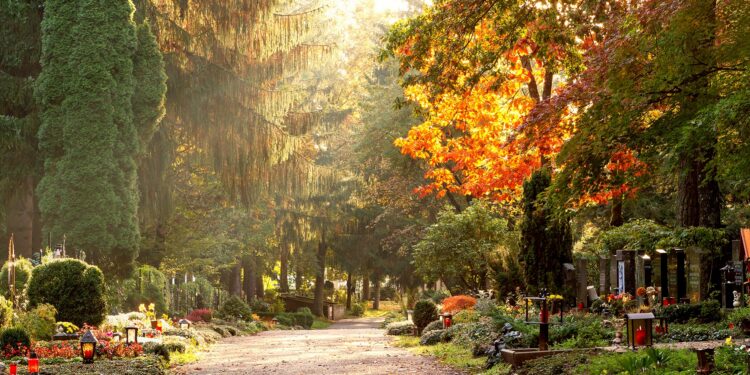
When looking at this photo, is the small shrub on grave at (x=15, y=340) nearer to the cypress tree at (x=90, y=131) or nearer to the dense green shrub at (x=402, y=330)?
the cypress tree at (x=90, y=131)

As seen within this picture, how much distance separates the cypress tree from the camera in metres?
24.7

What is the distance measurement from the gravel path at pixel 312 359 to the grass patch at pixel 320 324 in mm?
18900

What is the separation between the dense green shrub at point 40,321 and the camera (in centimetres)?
1706

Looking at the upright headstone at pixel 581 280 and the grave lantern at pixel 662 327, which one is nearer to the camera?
the grave lantern at pixel 662 327

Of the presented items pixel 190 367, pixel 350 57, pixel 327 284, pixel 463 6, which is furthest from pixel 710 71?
pixel 350 57

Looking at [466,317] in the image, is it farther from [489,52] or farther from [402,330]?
[489,52]

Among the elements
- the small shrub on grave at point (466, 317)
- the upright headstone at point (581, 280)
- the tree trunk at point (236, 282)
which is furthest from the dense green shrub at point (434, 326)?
the tree trunk at point (236, 282)

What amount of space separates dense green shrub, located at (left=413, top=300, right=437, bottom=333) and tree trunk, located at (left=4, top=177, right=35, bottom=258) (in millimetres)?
12067

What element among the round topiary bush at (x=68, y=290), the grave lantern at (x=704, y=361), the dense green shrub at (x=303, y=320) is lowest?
the dense green shrub at (x=303, y=320)

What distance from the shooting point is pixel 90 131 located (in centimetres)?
2497

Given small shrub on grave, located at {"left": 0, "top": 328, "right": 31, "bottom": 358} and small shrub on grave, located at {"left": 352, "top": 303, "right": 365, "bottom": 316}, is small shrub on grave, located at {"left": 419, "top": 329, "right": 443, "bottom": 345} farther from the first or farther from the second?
small shrub on grave, located at {"left": 352, "top": 303, "right": 365, "bottom": 316}

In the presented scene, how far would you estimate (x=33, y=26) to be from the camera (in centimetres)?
2728

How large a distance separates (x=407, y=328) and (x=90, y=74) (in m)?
10.8

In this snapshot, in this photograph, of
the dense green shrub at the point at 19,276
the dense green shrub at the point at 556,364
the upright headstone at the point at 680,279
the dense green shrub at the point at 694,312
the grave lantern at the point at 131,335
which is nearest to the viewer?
the dense green shrub at the point at 556,364
